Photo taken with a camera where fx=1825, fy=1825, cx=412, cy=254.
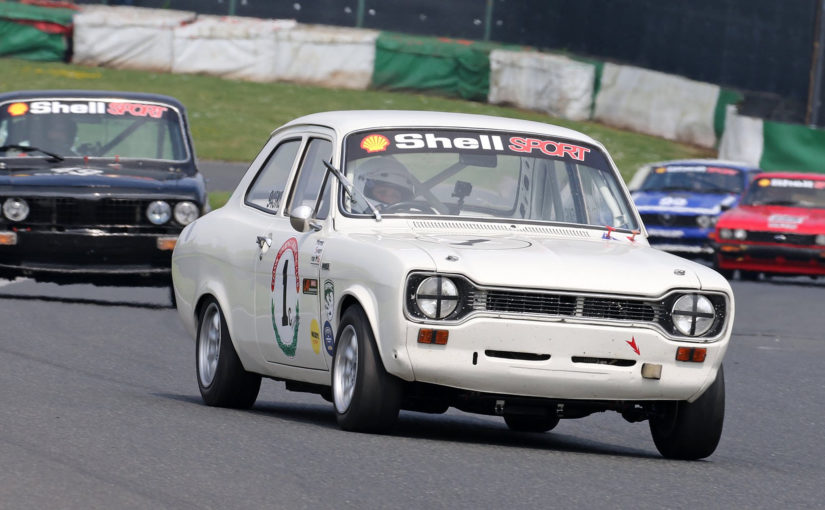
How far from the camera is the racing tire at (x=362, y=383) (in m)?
7.17

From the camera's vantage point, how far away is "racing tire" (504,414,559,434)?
8.52m

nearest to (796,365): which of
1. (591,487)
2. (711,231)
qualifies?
(591,487)

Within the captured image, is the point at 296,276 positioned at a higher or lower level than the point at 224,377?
higher

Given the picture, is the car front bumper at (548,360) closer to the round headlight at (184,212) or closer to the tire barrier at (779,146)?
the round headlight at (184,212)

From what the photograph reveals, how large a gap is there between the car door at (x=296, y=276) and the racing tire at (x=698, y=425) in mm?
1501

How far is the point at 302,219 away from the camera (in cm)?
798

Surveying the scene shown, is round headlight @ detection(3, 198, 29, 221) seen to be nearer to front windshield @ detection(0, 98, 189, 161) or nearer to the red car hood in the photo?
front windshield @ detection(0, 98, 189, 161)

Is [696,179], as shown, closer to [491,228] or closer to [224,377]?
[224,377]

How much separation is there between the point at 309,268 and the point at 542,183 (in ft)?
3.97

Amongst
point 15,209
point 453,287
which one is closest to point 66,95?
point 15,209

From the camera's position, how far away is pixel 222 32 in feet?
124

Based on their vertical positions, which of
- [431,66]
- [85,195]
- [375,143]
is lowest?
[431,66]

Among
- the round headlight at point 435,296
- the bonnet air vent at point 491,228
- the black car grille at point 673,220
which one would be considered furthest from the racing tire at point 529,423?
the black car grille at point 673,220

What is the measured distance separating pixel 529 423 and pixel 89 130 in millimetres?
7585
